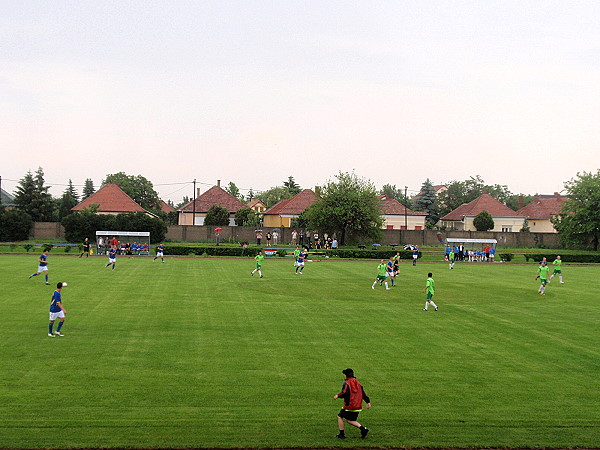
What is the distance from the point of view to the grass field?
12.0m

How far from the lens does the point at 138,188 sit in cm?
11962

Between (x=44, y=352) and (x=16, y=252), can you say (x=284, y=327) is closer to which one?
(x=44, y=352)

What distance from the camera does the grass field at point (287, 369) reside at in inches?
474

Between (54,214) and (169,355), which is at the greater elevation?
(54,214)

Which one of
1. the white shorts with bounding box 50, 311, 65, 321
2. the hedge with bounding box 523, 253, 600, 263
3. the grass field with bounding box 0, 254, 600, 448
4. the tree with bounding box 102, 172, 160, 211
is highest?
the tree with bounding box 102, 172, 160, 211

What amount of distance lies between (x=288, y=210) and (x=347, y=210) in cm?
2939

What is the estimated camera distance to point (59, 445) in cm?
1110

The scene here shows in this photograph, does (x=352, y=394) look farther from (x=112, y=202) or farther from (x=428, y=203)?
(x=428, y=203)

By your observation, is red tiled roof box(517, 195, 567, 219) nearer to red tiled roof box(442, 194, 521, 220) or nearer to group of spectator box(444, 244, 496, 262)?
red tiled roof box(442, 194, 521, 220)

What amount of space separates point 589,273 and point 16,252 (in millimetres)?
57265

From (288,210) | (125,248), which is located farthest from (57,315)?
(288,210)

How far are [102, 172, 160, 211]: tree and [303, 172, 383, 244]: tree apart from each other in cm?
5430

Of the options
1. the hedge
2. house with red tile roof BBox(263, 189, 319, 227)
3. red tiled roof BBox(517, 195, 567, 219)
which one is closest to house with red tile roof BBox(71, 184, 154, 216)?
house with red tile roof BBox(263, 189, 319, 227)

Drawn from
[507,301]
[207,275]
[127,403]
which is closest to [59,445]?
[127,403]
